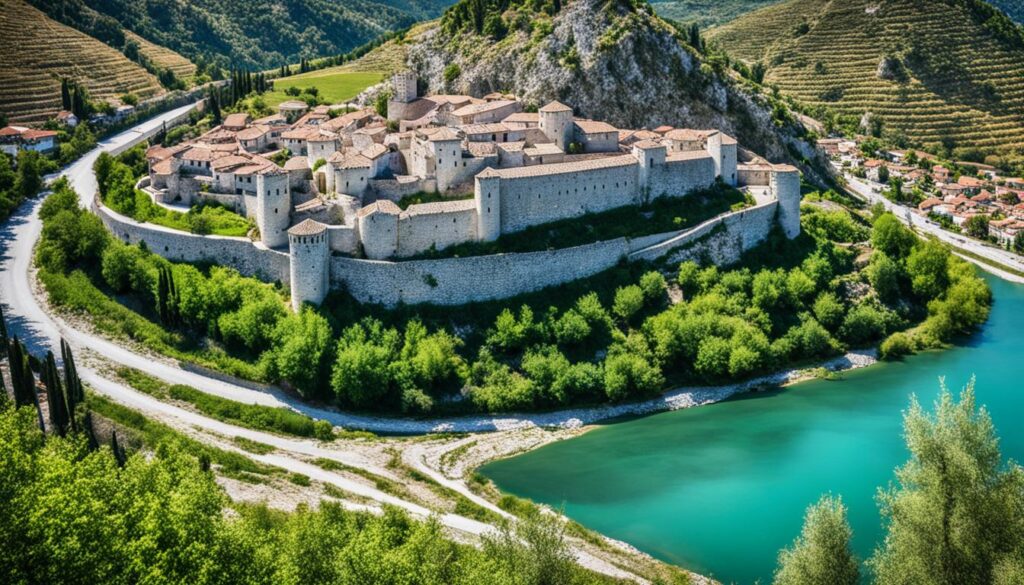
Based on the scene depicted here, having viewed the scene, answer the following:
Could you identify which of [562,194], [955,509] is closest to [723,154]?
[562,194]

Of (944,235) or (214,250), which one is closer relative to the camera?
(214,250)

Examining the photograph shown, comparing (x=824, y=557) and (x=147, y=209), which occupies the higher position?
(x=147, y=209)

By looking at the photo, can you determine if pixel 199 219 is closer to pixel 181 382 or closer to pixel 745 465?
pixel 181 382

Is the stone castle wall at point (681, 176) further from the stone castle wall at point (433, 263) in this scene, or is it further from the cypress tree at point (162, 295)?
the cypress tree at point (162, 295)

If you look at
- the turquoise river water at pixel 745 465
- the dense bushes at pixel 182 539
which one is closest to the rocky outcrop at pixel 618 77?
the turquoise river water at pixel 745 465

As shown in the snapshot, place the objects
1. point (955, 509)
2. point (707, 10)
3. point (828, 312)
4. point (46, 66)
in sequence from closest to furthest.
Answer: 1. point (955, 509)
2. point (828, 312)
3. point (46, 66)
4. point (707, 10)

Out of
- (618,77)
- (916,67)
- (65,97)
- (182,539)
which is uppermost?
(618,77)
